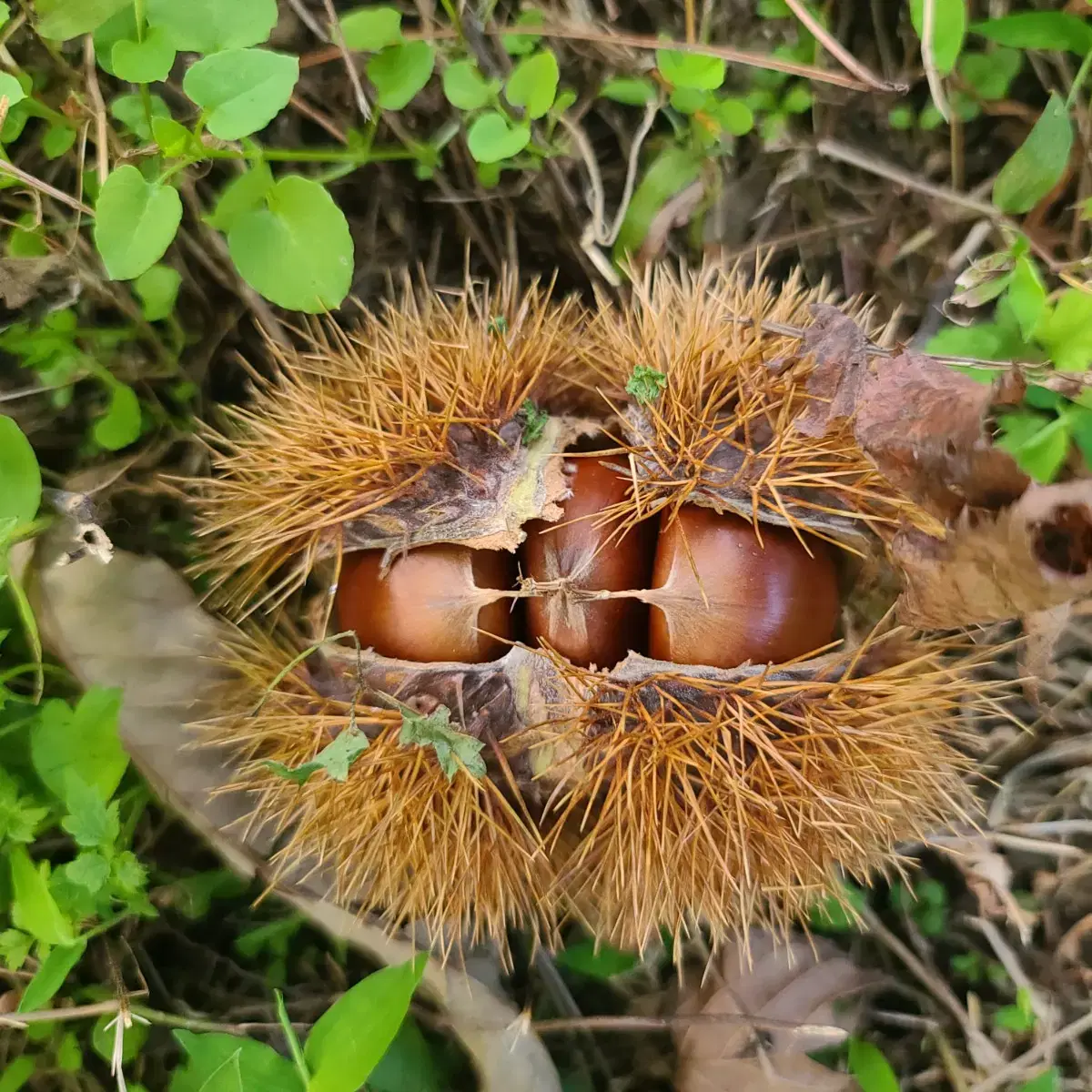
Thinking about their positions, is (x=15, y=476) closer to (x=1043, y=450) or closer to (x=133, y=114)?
(x=133, y=114)

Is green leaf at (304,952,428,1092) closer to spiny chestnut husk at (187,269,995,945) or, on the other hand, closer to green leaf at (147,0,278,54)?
spiny chestnut husk at (187,269,995,945)

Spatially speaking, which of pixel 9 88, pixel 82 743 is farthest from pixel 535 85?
pixel 82 743

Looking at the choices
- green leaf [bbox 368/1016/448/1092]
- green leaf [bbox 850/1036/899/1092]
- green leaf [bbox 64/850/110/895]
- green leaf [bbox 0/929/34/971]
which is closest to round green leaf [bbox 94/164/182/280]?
green leaf [bbox 64/850/110/895]

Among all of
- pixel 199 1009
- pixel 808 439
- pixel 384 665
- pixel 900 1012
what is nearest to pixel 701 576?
pixel 808 439

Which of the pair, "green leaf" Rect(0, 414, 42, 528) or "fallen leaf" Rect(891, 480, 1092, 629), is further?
"green leaf" Rect(0, 414, 42, 528)

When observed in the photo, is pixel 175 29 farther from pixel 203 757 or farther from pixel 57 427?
pixel 203 757

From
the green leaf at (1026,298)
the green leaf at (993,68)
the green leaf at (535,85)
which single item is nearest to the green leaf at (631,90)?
the green leaf at (535,85)
